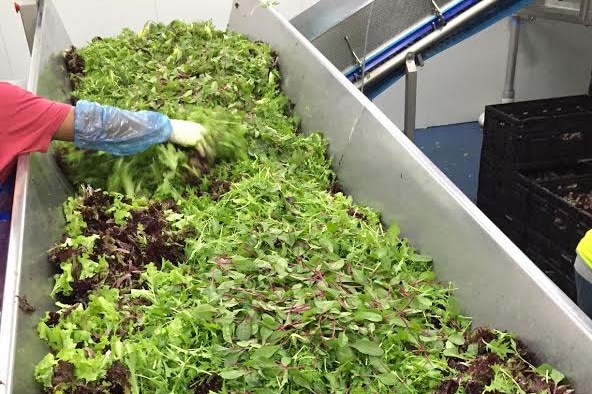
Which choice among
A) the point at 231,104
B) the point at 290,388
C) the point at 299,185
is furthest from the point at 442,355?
the point at 231,104

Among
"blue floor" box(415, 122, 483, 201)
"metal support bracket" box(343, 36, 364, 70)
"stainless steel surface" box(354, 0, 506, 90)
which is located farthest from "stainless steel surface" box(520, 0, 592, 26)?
"metal support bracket" box(343, 36, 364, 70)

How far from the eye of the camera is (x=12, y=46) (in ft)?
16.0

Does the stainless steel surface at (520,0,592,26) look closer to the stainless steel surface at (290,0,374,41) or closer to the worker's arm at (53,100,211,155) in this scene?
the stainless steel surface at (290,0,374,41)

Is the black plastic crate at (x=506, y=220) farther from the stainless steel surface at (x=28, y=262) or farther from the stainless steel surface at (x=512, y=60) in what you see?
the stainless steel surface at (x=28, y=262)

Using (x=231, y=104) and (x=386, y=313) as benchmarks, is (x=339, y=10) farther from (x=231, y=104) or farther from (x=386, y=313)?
(x=386, y=313)

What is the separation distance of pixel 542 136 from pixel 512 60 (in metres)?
2.65

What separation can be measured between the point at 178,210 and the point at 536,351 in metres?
1.27

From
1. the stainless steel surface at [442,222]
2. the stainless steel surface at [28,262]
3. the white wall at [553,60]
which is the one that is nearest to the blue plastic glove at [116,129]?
the stainless steel surface at [28,262]

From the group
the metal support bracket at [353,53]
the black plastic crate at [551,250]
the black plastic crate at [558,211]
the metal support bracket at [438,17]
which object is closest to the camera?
the black plastic crate at [558,211]

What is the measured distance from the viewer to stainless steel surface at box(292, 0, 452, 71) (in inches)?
130

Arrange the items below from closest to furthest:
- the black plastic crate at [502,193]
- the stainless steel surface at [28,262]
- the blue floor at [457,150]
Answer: the stainless steel surface at [28,262], the black plastic crate at [502,193], the blue floor at [457,150]

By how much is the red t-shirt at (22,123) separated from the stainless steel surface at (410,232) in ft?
0.20

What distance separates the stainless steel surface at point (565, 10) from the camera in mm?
3697

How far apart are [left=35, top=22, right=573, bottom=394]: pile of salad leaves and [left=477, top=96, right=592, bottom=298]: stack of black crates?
5.50ft
